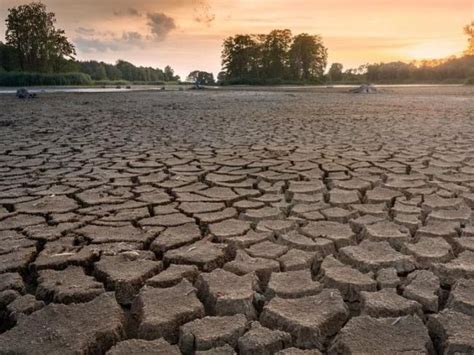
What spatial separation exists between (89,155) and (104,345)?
11.1ft

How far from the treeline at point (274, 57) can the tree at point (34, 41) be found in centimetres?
1702

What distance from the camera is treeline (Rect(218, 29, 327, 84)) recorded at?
5069cm

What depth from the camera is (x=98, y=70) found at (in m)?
64.4

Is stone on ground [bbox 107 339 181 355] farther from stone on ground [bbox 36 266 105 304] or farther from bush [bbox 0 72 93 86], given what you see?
bush [bbox 0 72 93 86]

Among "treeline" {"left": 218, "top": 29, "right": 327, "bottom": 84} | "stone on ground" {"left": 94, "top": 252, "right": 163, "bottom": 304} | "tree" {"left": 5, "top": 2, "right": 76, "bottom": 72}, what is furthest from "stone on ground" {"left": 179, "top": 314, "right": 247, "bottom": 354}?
"treeline" {"left": 218, "top": 29, "right": 327, "bottom": 84}

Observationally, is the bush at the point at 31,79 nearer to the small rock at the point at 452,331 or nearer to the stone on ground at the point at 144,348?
the stone on ground at the point at 144,348

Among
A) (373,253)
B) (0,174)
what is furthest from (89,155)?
(373,253)

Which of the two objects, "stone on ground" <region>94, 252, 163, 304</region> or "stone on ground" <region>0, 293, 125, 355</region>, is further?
"stone on ground" <region>94, 252, 163, 304</region>

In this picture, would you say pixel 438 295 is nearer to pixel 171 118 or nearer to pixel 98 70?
pixel 171 118

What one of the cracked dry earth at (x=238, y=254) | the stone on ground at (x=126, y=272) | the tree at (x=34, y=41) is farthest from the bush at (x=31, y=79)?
the stone on ground at (x=126, y=272)

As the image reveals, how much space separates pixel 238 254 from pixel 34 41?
42736 millimetres

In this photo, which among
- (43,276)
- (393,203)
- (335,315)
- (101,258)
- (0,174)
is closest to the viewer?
(335,315)

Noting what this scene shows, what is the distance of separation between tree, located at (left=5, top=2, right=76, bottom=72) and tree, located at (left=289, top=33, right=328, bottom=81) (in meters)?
22.9

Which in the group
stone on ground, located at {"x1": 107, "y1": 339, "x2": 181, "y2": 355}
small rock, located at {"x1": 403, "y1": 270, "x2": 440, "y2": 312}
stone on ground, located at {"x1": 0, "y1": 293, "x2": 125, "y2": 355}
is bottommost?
stone on ground, located at {"x1": 107, "y1": 339, "x2": 181, "y2": 355}
